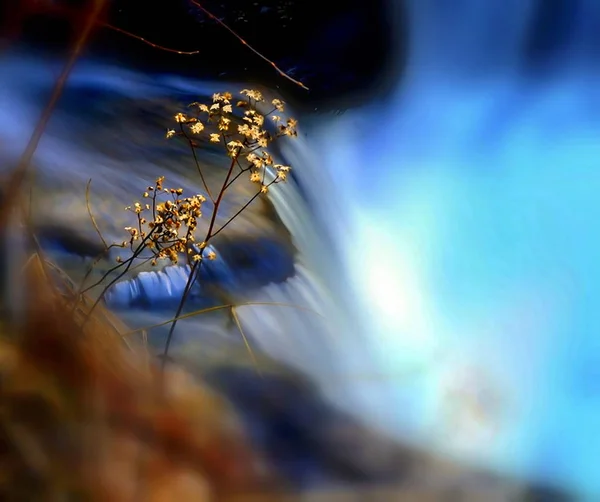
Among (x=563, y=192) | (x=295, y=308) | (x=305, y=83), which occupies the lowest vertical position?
(x=295, y=308)

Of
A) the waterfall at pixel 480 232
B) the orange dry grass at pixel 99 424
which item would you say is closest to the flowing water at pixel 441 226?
the waterfall at pixel 480 232

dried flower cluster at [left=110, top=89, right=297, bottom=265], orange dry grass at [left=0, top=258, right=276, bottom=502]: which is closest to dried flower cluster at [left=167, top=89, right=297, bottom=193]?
dried flower cluster at [left=110, top=89, right=297, bottom=265]

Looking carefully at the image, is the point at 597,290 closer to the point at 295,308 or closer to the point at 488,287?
the point at 488,287

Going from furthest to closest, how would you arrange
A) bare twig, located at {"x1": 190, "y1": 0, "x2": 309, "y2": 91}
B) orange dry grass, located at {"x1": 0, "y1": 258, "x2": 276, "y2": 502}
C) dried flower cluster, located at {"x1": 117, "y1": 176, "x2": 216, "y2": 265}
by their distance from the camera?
bare twig, located at {"x1": 190, "y1": 0, "x2": 309, "y2": 91}, dried flower cluster, located at {"x1": 117, "y1": 176, "x2": 216, "y2": 265}, orange dry grass, located at {"x1": 0, "y1": 258, "x2": 276, "y2": 502}

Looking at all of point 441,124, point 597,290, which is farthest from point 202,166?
point 597,290

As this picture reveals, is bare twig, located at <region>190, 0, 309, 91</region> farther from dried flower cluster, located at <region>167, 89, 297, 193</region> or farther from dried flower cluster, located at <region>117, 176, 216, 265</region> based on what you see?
dried flower cluster, located at <region>117, 176, 216, 265</region>
